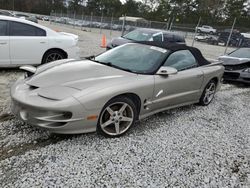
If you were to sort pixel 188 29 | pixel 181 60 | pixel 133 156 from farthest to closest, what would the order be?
pixel 188 29, pixel 181 60, pixel 133 156

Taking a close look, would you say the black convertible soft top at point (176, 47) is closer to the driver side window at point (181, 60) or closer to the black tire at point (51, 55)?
the driver side window at point (181, 60)

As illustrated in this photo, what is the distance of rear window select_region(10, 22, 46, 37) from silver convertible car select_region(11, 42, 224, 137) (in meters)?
2.47

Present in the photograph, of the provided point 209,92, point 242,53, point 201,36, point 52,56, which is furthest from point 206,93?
point 201,36

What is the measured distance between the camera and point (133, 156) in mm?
2902

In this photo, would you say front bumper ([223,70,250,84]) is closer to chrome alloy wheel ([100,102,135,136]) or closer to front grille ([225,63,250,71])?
front grille ([225,63,250,71])

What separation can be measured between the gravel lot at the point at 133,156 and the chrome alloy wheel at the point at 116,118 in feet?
0.43

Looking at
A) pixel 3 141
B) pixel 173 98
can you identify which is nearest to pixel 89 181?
pixel 3 141

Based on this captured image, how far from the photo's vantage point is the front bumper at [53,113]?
106 inches

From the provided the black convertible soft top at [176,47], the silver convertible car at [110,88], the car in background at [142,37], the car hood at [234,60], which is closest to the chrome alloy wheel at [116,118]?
the silver convertible car at [110,88]

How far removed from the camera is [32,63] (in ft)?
19.6

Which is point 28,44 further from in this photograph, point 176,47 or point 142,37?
point 142,37

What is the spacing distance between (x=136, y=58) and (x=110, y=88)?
1.08 m

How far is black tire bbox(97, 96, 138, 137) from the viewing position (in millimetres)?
3076

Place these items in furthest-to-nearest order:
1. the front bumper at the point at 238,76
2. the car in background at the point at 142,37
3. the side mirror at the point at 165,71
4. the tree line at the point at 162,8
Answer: the tree line at the point at 162,8 → the car in background at the point at 142,37 → the front bumper at the point at 238,76 → the side mirror at the point at 165,71
